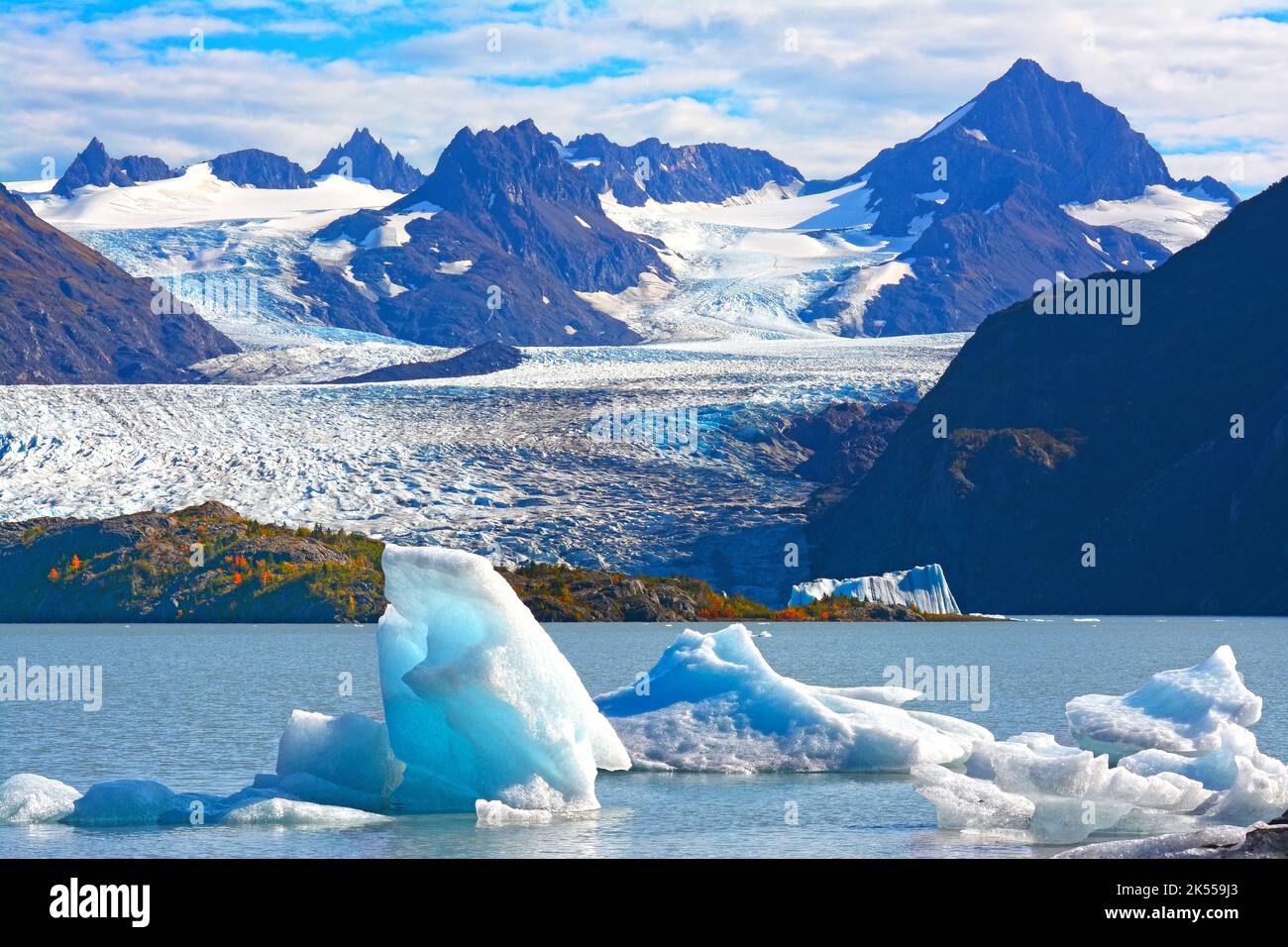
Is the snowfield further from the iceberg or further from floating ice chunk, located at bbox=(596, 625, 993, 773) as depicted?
floating ice chunk, located at bbox=(596, 625, 993, 773)

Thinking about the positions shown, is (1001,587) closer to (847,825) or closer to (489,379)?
(489,379)

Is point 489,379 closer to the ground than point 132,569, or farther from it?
farther from it

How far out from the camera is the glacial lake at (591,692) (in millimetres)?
22203

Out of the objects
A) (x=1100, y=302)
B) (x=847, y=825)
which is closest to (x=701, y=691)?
(x=847, y=825)

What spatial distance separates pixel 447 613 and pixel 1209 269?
116 metres

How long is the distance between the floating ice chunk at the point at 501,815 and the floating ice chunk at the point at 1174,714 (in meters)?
9.96

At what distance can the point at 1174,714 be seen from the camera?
30.0 meters

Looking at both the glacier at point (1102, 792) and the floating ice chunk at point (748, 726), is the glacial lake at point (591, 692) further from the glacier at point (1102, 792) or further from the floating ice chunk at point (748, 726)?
the glacier at point (1102, 792)

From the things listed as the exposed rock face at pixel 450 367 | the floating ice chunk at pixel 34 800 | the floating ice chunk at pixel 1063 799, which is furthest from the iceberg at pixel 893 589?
the floating ice chunk at pixel 34 800

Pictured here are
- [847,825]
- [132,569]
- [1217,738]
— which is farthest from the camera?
[132,569]

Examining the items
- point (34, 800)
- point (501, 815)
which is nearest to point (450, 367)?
point (34, 800)
